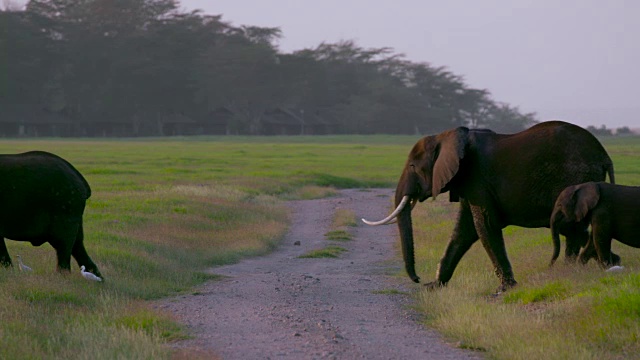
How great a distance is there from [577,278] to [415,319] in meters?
1.82

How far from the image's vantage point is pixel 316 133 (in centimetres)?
11200

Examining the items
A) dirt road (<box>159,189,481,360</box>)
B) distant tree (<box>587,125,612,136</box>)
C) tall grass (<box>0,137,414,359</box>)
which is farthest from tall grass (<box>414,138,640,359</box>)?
distant tree (<box>587,125,612,136</box>)

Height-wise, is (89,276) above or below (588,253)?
below

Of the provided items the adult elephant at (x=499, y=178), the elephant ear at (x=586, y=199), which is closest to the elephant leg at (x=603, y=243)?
the elephant ear at (x=586, y=199)

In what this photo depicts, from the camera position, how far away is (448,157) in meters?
12.3

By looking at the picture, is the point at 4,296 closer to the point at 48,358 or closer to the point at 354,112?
the point at 48,358

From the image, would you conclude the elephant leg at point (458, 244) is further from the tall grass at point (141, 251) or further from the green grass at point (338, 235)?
the green grass at point (338, 235)

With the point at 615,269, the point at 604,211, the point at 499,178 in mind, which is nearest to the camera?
the point at 615,269

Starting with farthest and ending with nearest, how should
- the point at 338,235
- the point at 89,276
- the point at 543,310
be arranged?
the point at 338,235, the point at 89,276, the point at 543,310

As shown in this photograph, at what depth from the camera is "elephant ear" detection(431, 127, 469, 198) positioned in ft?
40.0

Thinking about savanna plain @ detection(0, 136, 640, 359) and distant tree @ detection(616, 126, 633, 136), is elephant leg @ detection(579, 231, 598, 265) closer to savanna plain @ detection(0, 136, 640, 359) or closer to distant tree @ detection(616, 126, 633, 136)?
savanna plain @ detection(0, 136, 640, 359)

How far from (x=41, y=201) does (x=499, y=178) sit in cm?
541

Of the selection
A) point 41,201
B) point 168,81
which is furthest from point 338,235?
point 168,81

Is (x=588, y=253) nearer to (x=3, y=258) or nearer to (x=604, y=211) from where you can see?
(x=604, y=211)
